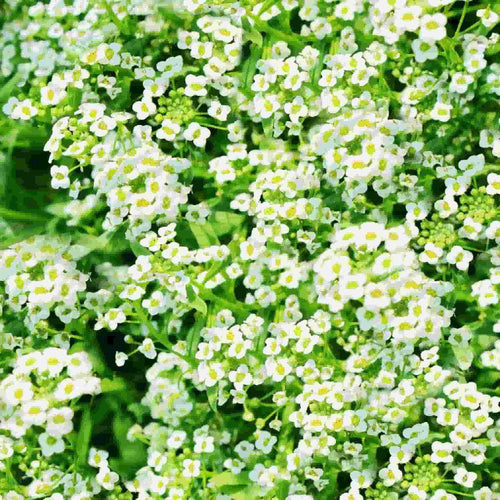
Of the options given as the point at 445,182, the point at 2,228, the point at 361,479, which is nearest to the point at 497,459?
the point at 361,479

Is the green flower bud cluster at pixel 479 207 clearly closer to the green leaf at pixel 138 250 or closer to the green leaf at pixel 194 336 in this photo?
the green leaf at pixel 194 336

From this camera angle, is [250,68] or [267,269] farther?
[250,68]

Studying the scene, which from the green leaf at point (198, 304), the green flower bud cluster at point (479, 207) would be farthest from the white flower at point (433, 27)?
the green leaf at point (198, 304)

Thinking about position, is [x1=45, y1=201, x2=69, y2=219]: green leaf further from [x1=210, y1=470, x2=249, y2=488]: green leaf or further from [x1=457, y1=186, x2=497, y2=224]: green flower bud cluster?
[x1=457, y1=186, x2=497, y2=224]: green flower bud cluster

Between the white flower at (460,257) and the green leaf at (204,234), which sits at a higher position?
the white flower at (460,257)

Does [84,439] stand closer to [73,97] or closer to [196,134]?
[196,134]

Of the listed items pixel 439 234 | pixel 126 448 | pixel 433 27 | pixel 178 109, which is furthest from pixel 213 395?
pixel 433 27

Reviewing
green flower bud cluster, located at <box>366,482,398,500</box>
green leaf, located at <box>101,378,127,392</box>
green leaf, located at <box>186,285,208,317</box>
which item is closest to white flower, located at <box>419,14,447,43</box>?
green leaf, located at <box>186,285,208,317</box>

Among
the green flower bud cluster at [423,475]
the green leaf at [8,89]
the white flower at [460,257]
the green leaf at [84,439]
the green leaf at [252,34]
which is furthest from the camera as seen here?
the green leaf at [8,89]
